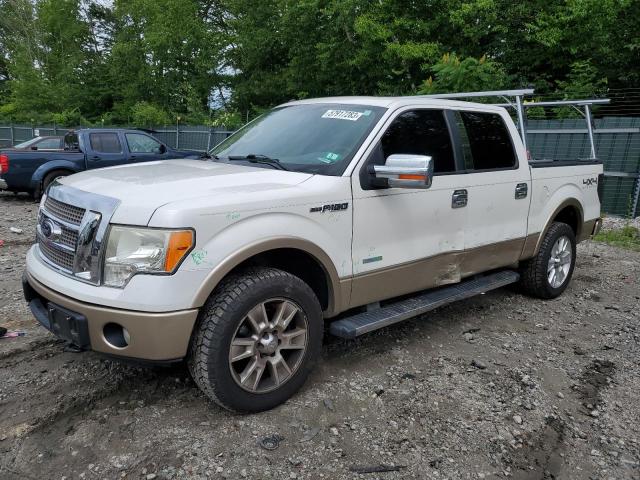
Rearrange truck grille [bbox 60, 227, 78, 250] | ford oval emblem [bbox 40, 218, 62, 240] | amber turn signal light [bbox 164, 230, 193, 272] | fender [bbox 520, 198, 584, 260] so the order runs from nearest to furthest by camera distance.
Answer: amber turn signal light [bbox 164, 230, 193, 272], truck grille [bbox 60, 227, 78, 250], ford oval emblem [bbox 40, 218, 62, 240], fender [bbox 520, 198, 584, 260]

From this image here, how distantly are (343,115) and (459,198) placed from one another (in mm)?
1096

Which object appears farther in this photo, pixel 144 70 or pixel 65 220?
pixel 144 70

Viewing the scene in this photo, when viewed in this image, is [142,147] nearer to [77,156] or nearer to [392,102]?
[77,156]

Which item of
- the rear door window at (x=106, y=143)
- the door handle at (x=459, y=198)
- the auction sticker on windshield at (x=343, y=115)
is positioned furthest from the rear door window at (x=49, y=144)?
the door handle at (x=459, y=198)

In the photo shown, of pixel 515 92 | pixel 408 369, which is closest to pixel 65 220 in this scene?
pixel 408 369

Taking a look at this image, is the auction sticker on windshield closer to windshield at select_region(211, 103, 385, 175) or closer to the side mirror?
windshield at select_region(211, 103, 385, 175)

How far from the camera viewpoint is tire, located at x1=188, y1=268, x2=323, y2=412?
9.24 ft

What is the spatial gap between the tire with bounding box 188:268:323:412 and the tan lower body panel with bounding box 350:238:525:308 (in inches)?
18.2

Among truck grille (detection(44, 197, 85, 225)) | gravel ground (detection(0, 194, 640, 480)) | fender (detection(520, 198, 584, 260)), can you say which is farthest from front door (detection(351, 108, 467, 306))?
truck grille (detection(44, 197, 85, 225))

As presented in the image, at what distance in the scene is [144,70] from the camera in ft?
102

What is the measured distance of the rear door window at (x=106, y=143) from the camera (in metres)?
11.4

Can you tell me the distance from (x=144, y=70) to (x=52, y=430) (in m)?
31.4

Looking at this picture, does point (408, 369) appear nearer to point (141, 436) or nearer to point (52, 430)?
point (141, 436)

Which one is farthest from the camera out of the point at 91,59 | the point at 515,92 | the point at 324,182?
the point at 91,59
